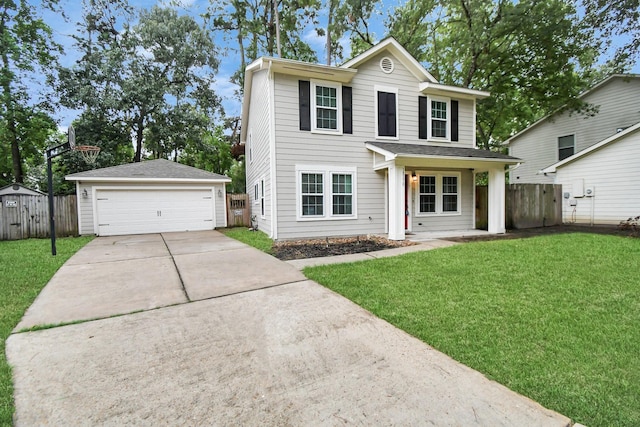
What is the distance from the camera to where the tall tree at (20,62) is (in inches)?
592

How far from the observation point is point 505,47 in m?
14.7

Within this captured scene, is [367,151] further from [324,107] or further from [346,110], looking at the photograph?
[324,107]

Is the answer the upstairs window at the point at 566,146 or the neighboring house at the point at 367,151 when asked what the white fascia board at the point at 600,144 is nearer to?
the upstairs window at the point at 566,146

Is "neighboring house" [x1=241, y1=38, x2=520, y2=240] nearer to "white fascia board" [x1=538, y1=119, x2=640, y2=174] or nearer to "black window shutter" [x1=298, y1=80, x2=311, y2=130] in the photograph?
"black window shutter" [x1=298, y1=80, x2=311, y2=130]

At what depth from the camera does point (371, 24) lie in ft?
56.2

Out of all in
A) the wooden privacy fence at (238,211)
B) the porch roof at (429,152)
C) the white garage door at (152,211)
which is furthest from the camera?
the wooden privacy fence at (238,211)

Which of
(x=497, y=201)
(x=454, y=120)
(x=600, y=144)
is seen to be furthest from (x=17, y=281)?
(x=600, y=144)

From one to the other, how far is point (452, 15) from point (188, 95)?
17.8 metres

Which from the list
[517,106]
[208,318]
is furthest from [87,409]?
[517,106]

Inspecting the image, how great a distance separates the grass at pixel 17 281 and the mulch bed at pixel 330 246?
4.04 m

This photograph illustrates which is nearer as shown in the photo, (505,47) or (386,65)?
(386,65)

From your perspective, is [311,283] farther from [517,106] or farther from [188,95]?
[188,95]

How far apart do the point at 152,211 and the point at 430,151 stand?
1118cm

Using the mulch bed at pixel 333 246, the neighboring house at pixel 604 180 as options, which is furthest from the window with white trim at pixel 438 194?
the neighboring house at pixel 604 180
